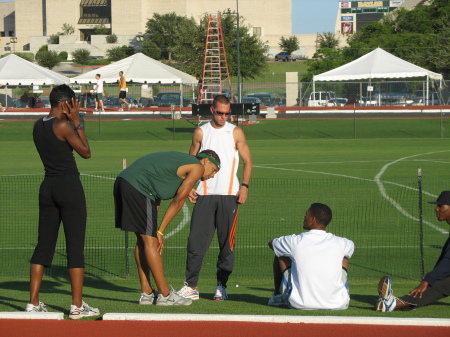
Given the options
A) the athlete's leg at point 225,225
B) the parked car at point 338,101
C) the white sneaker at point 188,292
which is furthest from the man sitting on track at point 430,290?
the parked car at point 338,101

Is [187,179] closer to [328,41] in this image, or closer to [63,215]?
[63,215]

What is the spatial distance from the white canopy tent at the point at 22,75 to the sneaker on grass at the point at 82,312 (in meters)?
38.2

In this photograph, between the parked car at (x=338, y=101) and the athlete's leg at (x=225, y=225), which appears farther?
the parked car at (x=338, y=101)

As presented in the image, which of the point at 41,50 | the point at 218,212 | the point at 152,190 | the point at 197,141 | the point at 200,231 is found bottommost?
the point at 200,231

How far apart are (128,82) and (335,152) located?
778 inches

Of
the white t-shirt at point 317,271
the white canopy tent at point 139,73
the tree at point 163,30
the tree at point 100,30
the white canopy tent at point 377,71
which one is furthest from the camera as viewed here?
the tree at point 100,30

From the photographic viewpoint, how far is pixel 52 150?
713cm

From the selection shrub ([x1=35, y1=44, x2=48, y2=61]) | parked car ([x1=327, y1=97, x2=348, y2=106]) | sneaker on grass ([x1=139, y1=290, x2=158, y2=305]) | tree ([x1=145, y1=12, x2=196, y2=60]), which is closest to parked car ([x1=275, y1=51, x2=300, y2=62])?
tree ([x1=145, y1=12, x2=196, y2=60])

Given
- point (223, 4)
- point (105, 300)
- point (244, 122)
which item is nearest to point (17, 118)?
point (244, 122)

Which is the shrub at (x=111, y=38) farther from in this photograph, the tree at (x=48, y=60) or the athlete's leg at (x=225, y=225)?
the athlete's leg at (x=225, y=225)

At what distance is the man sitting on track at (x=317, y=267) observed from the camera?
7.41 metres

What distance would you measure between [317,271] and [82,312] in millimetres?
2127

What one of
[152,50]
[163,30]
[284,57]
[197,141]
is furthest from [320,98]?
[163,30]

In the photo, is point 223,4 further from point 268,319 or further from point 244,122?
point 268,319
